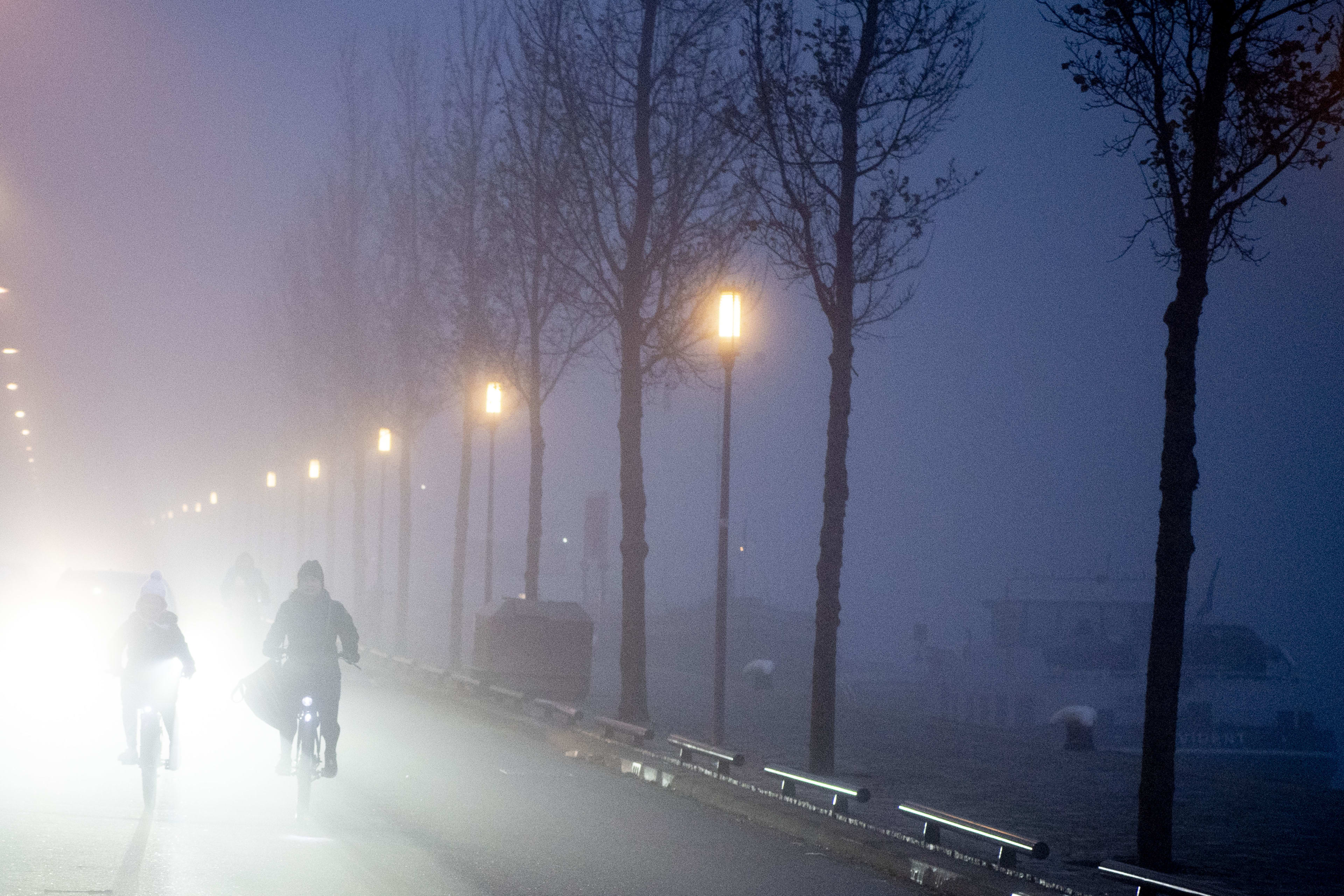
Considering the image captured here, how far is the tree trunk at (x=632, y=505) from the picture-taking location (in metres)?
22.5

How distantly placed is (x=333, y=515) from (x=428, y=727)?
43.1 meters

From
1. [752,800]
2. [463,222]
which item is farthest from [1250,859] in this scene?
[463,222]

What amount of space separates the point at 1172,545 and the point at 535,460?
20.5 meters

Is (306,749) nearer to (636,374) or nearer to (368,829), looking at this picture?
(368,829)

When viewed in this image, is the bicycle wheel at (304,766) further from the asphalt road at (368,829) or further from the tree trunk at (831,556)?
the tree trunk at (831,556)

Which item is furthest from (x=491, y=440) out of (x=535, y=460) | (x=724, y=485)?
(x=724, y=485)

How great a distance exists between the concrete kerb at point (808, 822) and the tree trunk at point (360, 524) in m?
26.4

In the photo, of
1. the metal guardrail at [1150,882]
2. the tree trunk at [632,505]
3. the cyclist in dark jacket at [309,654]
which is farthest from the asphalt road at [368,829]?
the tree trunk at [632,505]

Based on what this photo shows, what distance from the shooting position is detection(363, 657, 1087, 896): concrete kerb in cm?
962

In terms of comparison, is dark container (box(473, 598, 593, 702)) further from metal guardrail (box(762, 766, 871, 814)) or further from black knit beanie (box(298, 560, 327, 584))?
black knit beanie (box(298, 560, 327, 584))

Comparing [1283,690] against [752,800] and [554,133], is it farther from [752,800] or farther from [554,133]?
[752,800]

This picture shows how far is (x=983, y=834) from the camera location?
33.1 feet

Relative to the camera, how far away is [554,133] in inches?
1034

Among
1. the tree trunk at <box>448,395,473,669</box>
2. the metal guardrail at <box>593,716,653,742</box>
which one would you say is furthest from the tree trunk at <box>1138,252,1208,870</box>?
the tree trunk at <box>448,395,473,669</box>
